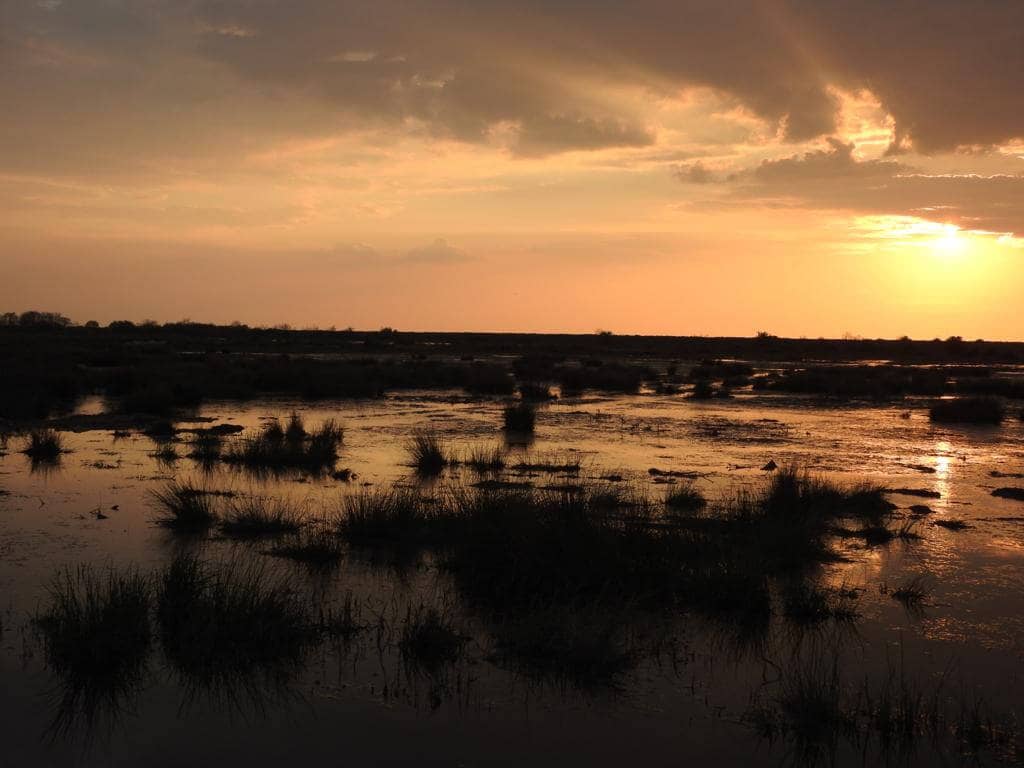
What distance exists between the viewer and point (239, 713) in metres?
6.40

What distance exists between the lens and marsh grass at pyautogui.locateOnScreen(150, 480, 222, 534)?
442 inches

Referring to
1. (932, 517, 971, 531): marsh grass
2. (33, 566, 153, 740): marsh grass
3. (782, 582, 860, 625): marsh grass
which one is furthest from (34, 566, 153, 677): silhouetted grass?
(932, 517, 971, 531): marsh grass

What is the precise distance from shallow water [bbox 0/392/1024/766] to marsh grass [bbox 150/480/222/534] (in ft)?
0.97

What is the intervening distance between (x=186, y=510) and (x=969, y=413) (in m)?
22.9

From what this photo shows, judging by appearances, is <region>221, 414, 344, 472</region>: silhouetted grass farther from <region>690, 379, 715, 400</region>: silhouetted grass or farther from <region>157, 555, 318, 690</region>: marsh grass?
<region>690, 379, 715, 400</region>: silhouetted grass

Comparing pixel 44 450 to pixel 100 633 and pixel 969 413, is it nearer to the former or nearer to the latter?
pixel 100 633

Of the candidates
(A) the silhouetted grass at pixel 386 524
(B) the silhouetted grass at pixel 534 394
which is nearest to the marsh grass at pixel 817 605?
(A) the silhouetted grass at pixel 386 524

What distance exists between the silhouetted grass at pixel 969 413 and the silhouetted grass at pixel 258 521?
21.0 metres

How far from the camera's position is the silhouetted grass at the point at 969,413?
26125 millimetres

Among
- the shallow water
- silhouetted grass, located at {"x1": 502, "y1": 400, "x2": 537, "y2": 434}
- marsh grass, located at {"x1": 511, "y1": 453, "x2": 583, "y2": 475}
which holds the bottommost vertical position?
the shallow water

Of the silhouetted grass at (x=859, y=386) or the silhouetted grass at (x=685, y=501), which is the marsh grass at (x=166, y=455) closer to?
the silhouetted grass at (x=685, y=501)

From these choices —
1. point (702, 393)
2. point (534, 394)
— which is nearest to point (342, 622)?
point (534, 394)

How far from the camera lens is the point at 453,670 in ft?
23.2

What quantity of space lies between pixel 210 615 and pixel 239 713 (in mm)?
1188
